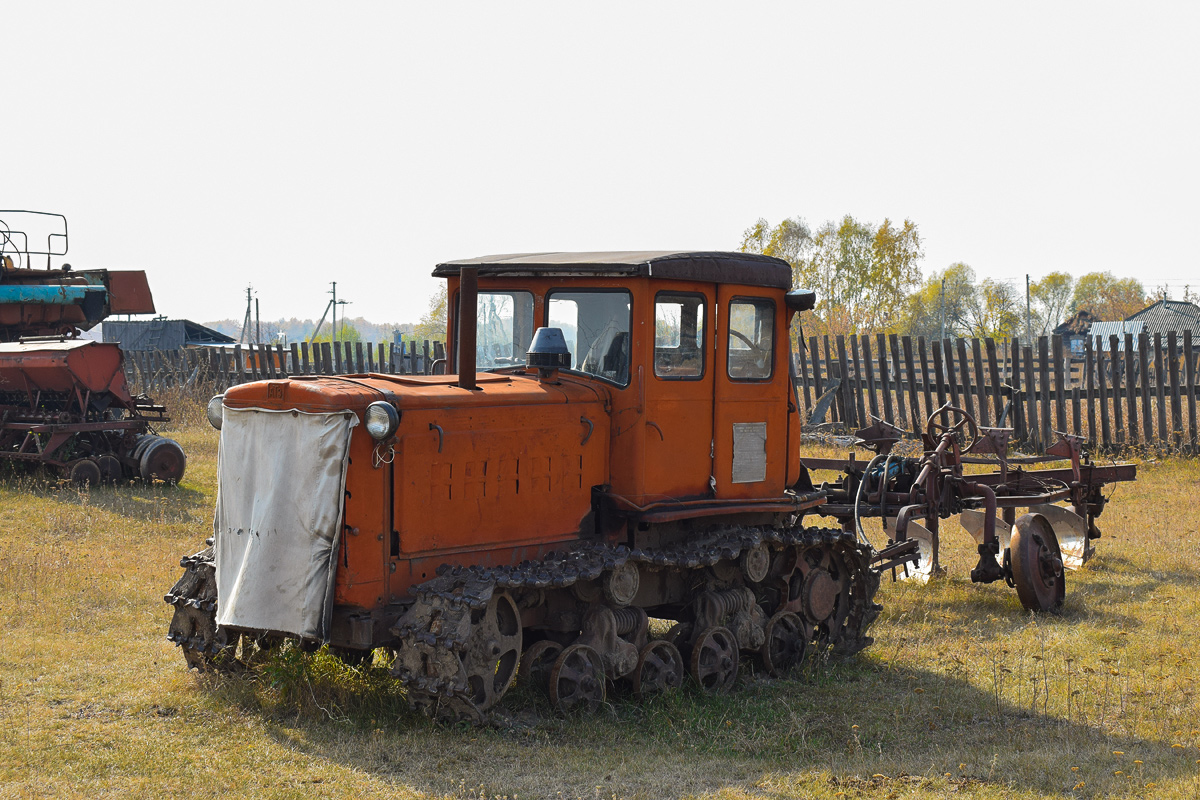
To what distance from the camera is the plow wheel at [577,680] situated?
20.9 ft

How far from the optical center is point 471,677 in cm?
597

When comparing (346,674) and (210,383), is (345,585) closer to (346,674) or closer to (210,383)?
(346,674)

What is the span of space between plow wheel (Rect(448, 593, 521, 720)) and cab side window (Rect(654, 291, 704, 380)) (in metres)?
1.81

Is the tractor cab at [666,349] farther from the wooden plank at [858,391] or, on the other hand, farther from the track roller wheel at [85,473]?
the wooden plank at [858,391]

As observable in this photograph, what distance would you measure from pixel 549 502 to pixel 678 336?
4.34ft

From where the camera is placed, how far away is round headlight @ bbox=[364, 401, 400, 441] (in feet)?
19.3

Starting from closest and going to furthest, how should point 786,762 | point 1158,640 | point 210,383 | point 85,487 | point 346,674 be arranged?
1. point 786,762
2. point 346,674
3. point 1158,640
4. point 85,487
5. point 210,383

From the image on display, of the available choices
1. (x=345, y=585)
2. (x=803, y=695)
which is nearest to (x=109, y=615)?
(x=345, y=585)

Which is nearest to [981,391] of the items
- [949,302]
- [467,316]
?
[467,316]

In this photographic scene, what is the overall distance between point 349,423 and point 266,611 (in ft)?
3.78

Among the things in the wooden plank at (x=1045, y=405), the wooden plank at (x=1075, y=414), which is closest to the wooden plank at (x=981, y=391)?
the wooden plank at (x=1045, y=405)

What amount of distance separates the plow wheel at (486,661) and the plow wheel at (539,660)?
0.21 metres

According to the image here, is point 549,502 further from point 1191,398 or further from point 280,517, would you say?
point 1191,398

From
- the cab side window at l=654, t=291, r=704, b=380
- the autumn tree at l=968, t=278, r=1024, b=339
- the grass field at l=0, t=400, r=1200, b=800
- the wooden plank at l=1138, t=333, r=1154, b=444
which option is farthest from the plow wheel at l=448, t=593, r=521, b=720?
the autumn tree at l=968, t=278, r=1024, b=339
